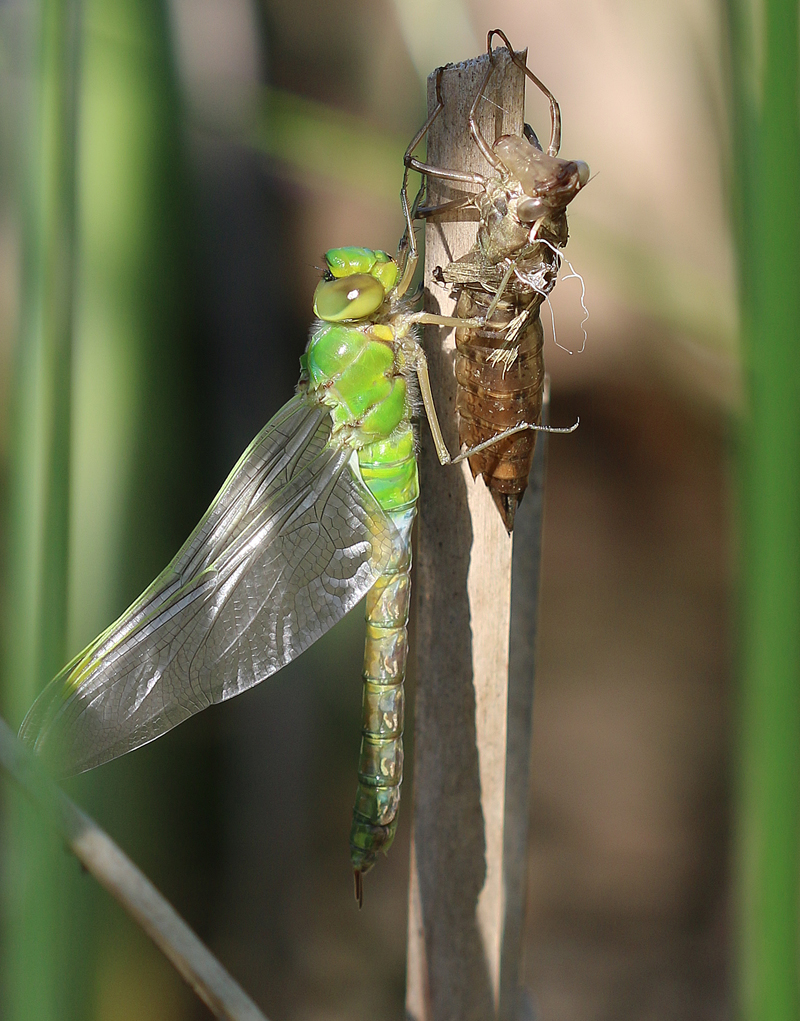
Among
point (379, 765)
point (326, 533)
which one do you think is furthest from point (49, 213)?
point (379, 765)

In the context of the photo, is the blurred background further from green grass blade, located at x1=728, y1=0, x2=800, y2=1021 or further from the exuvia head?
green grass blade, located at x1=728, y1=0, x2=800, y2=1021

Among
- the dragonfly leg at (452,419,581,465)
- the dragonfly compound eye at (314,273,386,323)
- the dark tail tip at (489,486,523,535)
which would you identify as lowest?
the dark tail tip at (489,486,523,535)

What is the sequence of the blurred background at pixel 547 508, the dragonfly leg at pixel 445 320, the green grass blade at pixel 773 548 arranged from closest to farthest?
the green grass blade at pixel 773 548 < the dragonfly leg at pixel 445 320 < the blurred background at pixel 547 508

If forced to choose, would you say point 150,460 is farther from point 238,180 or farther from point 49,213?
point 238,180

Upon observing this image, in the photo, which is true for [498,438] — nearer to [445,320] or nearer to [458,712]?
[445,320]

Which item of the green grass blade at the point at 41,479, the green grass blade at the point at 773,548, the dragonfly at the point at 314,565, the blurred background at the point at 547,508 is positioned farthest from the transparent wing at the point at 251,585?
the green grass blade at the point at 773,548

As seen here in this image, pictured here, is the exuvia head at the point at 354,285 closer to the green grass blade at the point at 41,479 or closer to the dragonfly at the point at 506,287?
the dragonfly at the point at 506,287

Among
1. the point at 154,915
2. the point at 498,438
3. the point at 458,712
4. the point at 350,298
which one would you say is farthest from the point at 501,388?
the point at 154,915

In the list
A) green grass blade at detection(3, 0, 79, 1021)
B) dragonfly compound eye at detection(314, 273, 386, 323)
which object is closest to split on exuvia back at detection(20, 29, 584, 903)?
dragonfly compound eye at detection(314, 273, 386, 323)
